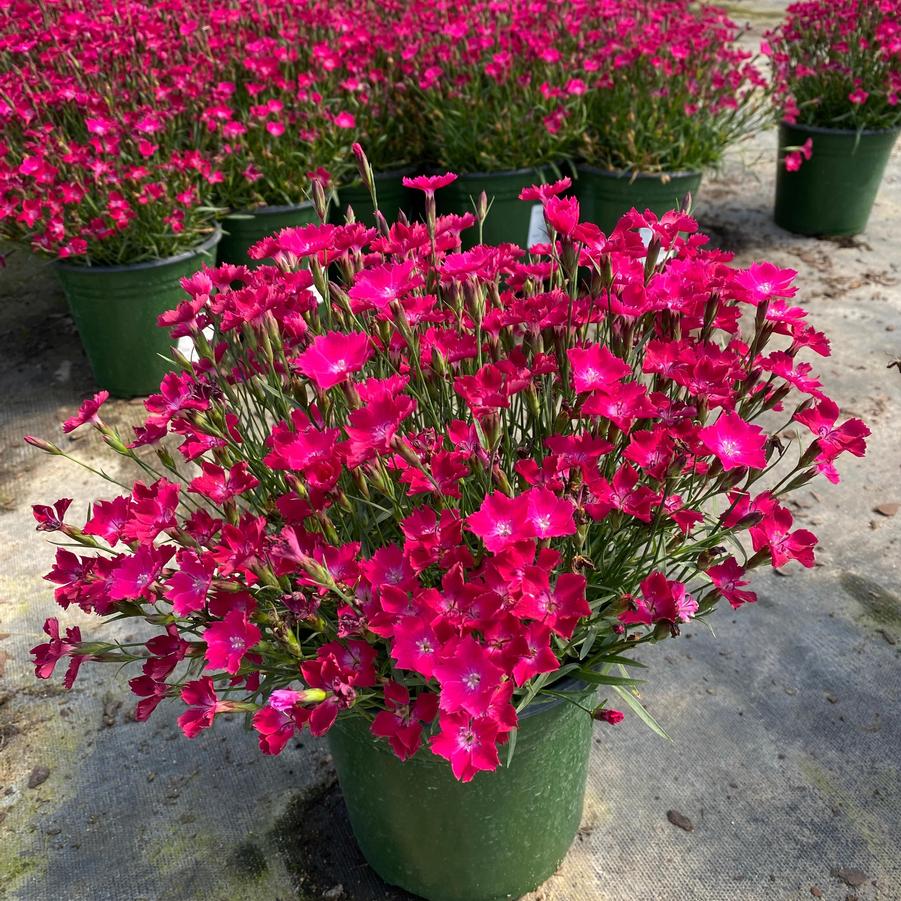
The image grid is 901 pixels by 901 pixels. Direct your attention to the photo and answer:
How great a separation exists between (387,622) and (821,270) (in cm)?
364

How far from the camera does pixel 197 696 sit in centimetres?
103

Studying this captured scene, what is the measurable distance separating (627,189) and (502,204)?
55cm

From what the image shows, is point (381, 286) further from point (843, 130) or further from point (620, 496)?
point (843, 130)

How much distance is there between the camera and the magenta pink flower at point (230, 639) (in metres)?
0.98

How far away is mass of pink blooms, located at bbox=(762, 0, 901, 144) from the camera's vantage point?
12.6 ft

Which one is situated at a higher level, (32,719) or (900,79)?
(900,79)

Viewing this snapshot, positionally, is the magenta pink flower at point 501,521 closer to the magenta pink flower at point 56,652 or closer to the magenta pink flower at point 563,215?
the magenta pink flower at point 563,215

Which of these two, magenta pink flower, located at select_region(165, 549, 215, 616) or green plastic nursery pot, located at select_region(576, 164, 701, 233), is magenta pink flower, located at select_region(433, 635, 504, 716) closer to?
magenta pink flower, located at select_region(165, 549, 215, 616)

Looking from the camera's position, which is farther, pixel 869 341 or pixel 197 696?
pixel 869 341

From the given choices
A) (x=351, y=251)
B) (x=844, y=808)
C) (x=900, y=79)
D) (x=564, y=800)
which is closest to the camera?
(x=351, y=251)

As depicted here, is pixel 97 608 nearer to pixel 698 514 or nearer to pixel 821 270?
pixel 698 514

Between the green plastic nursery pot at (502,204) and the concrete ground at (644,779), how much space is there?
1.93 metres

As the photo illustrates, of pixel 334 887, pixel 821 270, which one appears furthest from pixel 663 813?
pixel 821 270

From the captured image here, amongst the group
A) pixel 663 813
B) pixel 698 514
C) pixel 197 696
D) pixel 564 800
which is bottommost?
pixel 663 813
